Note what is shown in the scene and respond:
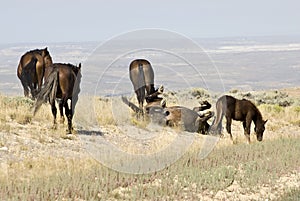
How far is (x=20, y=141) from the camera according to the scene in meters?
11.7

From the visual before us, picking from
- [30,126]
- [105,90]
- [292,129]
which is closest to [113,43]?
[105,90]

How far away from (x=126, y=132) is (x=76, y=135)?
194 centimetres

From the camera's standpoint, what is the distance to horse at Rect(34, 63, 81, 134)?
12.5 metres

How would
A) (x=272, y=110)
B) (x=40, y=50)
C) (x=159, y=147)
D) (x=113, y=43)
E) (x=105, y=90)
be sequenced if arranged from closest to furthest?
(x=113, y=43) → (x=105, y=90) → (x=159, y=147) → (x=40, y=50) → (x=272, y=110)

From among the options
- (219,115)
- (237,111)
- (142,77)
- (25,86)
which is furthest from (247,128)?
(25,86)

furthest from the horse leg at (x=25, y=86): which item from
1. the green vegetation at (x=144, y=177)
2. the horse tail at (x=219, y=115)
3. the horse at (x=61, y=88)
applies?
the green vegetation at (x=144, y=177)

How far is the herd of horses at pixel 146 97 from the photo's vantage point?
41.8ft

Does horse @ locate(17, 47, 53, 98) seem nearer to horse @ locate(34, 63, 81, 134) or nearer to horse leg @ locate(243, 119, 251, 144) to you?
horse @ locate(34, 63, 81, 134)

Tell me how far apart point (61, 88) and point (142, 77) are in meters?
4.98

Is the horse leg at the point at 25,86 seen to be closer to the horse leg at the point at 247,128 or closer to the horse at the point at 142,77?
the horse at the point at 142,77

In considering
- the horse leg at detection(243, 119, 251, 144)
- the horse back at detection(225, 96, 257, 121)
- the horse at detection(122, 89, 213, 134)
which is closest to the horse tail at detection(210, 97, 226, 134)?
the horse back at detection(225, 96, 257, 121)

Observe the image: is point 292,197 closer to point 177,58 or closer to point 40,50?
point 177,58

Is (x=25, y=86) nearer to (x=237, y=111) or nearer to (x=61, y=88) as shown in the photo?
(x=61, y=88)

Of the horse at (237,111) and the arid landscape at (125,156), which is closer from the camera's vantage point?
the arid landscape at (125,156)
